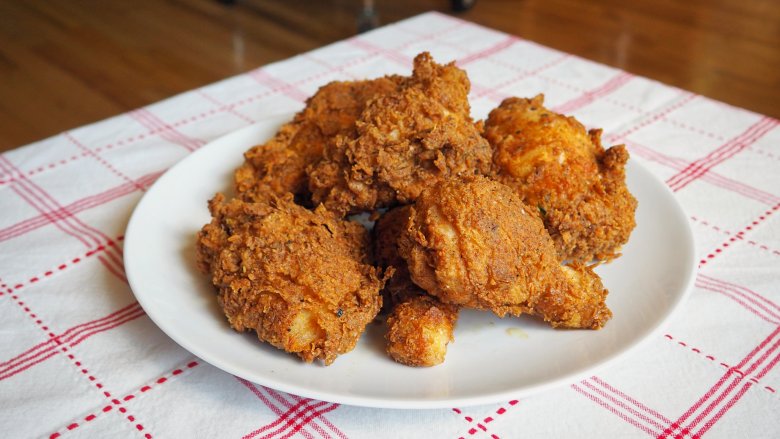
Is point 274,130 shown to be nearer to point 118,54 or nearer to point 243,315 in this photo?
point 243,315

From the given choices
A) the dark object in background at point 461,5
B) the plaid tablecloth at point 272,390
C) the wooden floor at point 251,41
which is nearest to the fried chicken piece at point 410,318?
the plaid tablecloth at point 272,390

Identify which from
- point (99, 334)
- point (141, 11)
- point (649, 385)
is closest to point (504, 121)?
point (649, 385)

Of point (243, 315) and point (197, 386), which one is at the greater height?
point (243, 315)

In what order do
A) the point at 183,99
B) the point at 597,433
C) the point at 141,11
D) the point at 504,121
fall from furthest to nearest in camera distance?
1. the point at 141,11
2. the point at 183,99
3. the point at 504,121
4. the point at 597,433

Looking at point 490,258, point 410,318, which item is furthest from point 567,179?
point 410,318

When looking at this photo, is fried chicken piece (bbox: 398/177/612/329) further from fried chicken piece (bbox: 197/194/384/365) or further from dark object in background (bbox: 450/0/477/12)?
dark object in background (bbox: 450/0/477/12)

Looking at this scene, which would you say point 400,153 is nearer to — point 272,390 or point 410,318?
point 410,318

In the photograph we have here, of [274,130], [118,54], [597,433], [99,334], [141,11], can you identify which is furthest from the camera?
[141,11]
